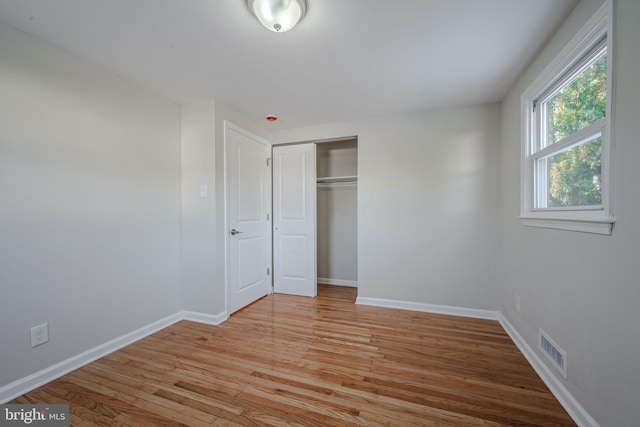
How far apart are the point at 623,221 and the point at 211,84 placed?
2826 millimetres

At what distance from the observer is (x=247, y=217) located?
305 cm


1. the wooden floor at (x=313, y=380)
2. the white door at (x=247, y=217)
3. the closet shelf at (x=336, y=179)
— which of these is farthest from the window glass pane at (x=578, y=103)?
the white door at (x=247, y=217)

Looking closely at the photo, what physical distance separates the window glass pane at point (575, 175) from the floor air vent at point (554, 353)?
89cm

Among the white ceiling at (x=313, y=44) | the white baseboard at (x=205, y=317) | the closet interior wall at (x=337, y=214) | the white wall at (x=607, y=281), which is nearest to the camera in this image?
the white wall at (x=607, y=281)

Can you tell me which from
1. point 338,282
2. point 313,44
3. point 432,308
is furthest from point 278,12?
point 338,282

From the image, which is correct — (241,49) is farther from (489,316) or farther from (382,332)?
(489,316)

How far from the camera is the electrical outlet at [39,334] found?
5.36ft

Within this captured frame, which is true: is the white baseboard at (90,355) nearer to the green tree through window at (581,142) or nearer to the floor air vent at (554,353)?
the floor air vent at (554,353)

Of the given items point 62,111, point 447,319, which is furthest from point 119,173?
point 447,319

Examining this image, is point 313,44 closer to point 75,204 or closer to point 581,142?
point 581,142

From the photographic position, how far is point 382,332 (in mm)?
2383

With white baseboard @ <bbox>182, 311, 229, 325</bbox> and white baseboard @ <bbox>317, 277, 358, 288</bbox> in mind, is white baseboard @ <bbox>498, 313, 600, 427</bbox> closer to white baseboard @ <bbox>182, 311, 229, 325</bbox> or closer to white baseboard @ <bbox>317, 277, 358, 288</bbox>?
white baseboard @ <bbox>317, 277, 358, 288</bbox>

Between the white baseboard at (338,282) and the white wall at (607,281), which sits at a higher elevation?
the white wall at (607,281)

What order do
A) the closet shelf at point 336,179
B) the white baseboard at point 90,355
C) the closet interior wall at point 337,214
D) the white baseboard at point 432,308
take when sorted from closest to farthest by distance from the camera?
the white baseboard at point 90,355
the white baseboard at point 432,308
the closet shelf at point 336,179
the closet interior wall at point 337,214
